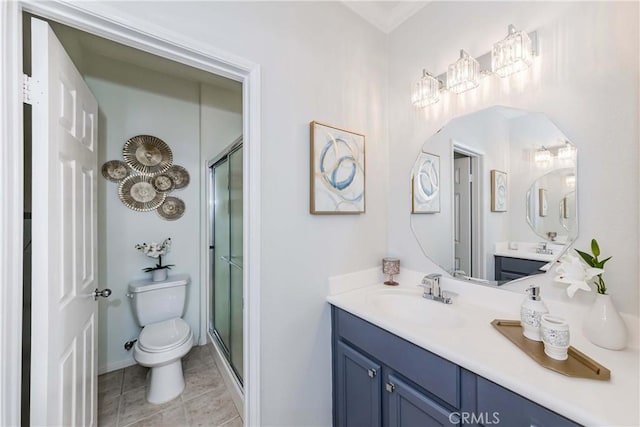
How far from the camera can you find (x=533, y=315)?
0.91 m

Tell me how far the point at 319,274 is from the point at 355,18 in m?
1.56

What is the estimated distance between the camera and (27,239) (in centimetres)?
113

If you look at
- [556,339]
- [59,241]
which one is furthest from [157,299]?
[556,339]

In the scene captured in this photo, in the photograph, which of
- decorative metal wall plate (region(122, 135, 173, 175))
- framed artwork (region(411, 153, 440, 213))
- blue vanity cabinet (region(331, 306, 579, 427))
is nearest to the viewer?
blue vanity cabinet (region(331, 306, 579, 427))

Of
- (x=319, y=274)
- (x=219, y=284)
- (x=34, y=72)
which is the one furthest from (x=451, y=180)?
(x=219, y=284)

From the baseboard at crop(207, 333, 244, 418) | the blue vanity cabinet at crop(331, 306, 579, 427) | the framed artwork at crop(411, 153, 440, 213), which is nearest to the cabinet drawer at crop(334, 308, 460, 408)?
the blue vanity cabinet at crop(331, 306, 579, 427)

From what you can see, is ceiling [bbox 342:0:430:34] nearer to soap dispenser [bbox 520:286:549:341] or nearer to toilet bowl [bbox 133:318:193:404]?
soap dispenser [bbox 520:286:549:341]

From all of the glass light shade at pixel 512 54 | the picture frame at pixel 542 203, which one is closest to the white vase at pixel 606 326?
the picture frame at pixel 542 203

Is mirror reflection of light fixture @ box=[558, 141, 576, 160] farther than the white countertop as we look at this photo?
Yes

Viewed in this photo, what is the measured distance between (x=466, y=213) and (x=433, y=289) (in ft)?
1.48

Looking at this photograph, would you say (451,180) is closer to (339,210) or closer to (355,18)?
(339,210)

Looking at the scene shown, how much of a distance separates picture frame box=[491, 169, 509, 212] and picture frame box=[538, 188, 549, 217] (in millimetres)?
128

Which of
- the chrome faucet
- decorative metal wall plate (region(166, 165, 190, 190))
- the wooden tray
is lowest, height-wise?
the wooden tray

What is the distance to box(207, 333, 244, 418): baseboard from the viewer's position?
5.54 feet
